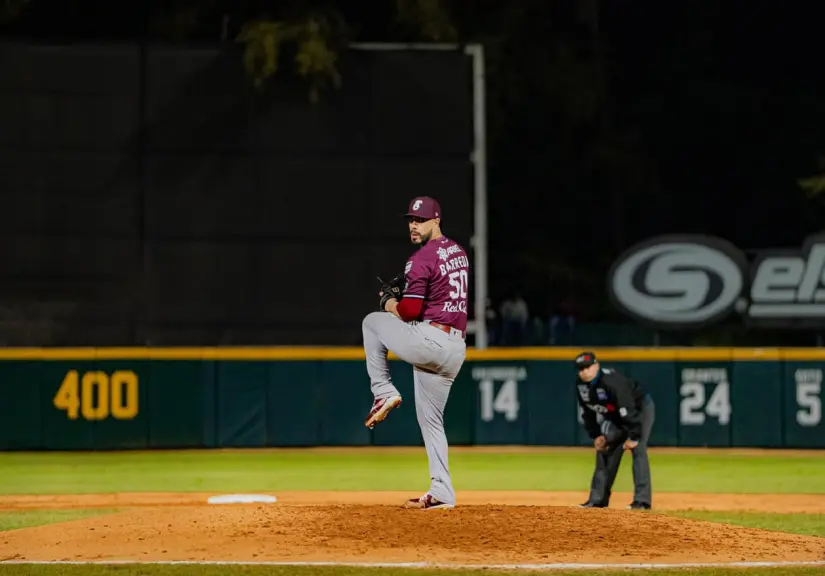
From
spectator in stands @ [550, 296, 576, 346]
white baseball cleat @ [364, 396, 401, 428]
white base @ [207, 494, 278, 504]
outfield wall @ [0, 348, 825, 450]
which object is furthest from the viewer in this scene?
spectator in stands @ [550, 296, 576, 346]

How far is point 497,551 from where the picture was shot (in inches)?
333

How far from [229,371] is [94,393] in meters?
1.50

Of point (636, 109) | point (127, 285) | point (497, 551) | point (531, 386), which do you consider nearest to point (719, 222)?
point (636, 109)

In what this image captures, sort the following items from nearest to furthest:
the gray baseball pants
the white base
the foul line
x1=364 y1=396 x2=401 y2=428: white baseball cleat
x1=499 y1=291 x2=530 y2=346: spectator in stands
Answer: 1. the foul line
2. x1=364 y1=396 x2=401 y2=428: white baseball cleat
3. the gray baseball pants
4. the white base
5. x1=499 y1=291 x2=530 y2=346: spectator in stands

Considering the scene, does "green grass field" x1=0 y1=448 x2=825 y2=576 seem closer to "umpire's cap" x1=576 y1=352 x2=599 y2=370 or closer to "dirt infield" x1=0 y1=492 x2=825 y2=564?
"umpire's cap" x1=576 y1=352 x2=599 y2=370

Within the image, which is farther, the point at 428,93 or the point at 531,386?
the point at 531,386

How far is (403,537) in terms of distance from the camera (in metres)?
8.73

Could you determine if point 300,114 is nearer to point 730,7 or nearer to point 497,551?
point 497,551

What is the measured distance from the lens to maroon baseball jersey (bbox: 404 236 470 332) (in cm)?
901

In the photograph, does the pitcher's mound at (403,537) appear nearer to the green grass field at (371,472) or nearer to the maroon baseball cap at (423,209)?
the maroon baseball cap at (423,209)

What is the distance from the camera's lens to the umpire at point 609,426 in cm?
1238

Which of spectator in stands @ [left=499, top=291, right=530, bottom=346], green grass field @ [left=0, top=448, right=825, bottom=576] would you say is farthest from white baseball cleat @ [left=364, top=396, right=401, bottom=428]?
spectator in stands @ [left=499, top=291, right=530, bottom=346]

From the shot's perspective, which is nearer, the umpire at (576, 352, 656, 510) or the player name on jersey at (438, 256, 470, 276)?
the player name on jersey at (438, 256, 470, 276)

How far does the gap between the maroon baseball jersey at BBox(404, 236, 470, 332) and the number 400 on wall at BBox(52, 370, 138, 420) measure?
9.21 metres
